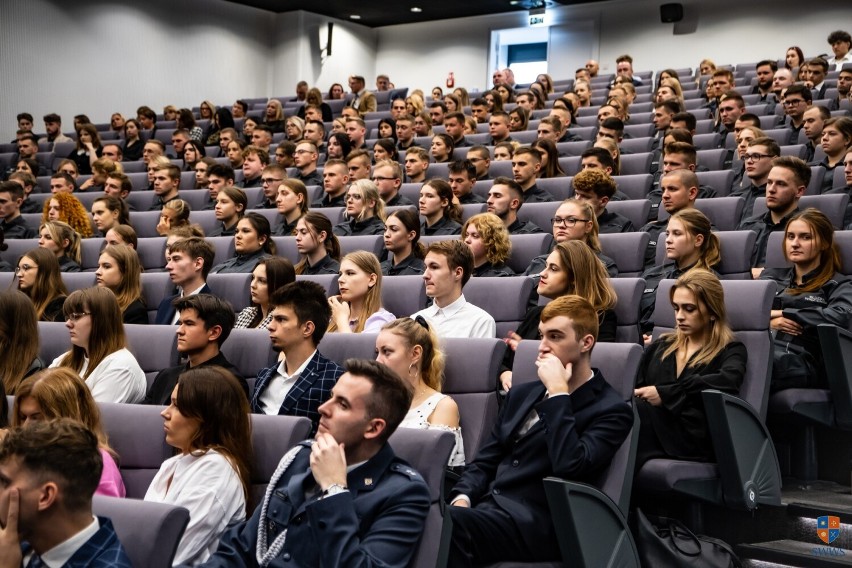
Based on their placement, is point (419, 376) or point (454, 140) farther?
point (454, 140)

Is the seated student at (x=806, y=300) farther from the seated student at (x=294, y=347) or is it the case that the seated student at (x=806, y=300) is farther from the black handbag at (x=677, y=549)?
the seated student at (x=294, y=347)

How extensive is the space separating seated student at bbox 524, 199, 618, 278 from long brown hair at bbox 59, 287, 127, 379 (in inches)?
52.9

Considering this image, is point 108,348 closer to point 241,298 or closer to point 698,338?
point 241,298

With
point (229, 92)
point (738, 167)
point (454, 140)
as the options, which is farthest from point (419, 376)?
point (229, 92)

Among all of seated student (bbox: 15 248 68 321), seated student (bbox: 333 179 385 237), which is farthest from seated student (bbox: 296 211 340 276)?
seated student (bbox: 15 248 68 321)

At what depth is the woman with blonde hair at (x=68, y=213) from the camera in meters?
4.95

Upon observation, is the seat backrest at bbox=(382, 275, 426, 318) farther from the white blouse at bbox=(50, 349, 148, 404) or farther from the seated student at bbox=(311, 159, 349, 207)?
the seated student at bbox=(311, 159, 349, 207)

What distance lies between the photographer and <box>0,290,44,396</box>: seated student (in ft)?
9.01

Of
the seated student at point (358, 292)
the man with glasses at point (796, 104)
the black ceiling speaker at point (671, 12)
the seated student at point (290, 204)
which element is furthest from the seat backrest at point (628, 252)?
the black ceiling speaker at point (671, 12)

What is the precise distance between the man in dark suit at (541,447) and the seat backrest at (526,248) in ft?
4.41

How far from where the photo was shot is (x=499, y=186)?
3.93 m

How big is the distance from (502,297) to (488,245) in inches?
17.5

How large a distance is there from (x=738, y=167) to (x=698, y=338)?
2.53m

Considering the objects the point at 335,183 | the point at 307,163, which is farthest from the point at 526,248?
the point at 307,163
